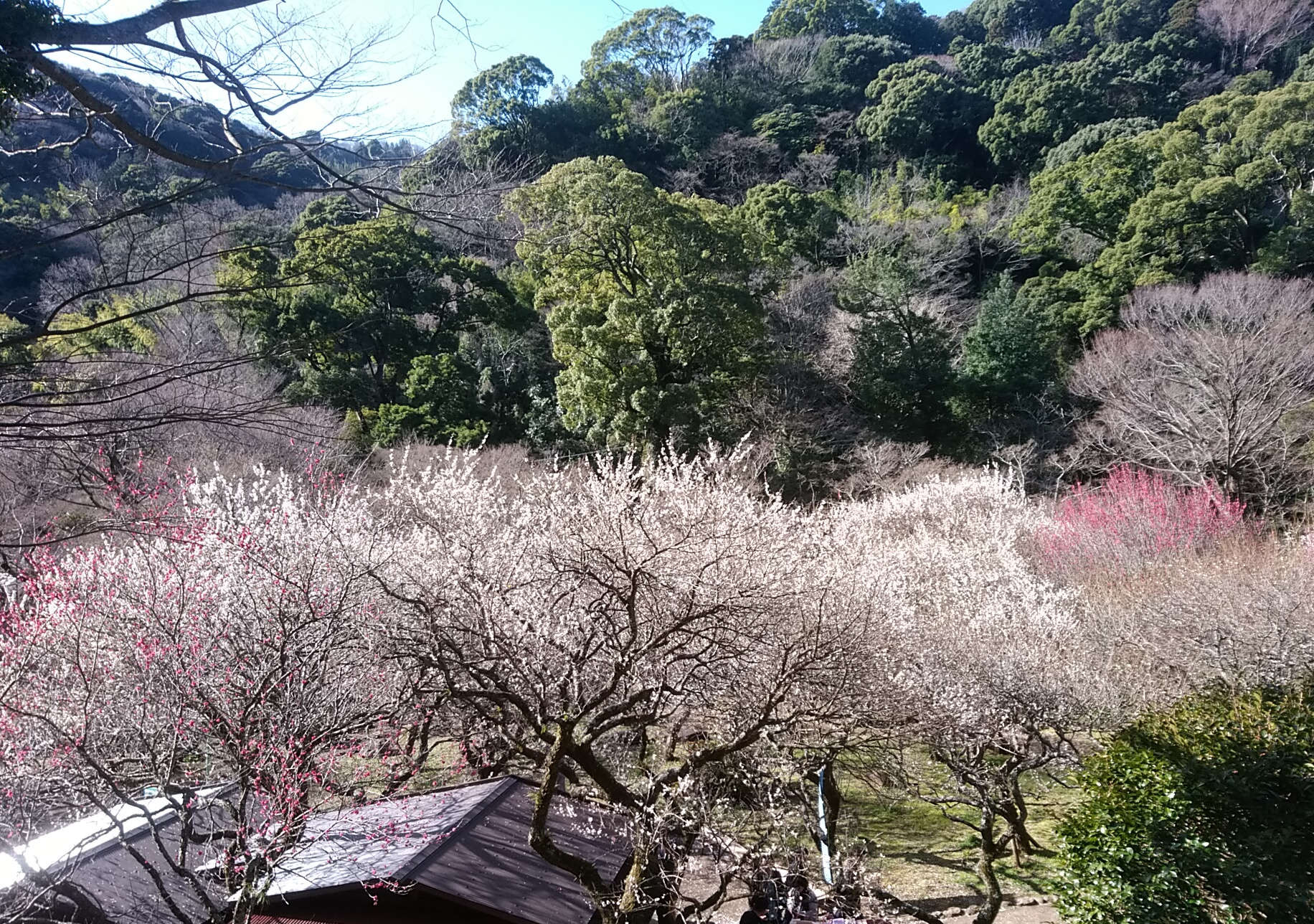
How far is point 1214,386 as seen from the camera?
1584 centimetres

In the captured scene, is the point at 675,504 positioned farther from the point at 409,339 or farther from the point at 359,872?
the point at 409,339

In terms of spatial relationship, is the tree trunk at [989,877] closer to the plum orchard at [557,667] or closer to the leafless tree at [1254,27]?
the plum orchard at [557,667]

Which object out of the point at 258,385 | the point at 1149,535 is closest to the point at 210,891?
the point at 258,385

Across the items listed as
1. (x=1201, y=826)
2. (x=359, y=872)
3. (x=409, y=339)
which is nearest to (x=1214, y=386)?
(x=1201, y=826)

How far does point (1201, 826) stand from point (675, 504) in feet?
14.4

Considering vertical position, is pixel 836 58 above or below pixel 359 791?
above

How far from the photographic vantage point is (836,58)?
3203 cm

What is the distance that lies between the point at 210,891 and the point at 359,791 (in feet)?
4.41

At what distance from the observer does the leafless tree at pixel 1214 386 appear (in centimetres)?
1512

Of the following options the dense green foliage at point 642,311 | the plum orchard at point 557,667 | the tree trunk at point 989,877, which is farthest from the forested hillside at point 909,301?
the tree trunk at point 989,877

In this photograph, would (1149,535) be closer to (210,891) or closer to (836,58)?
(210,891)

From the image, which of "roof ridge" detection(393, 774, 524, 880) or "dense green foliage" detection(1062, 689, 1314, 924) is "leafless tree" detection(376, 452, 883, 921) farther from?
"dense green foliage" detection(1062, 689, 1314, 924)

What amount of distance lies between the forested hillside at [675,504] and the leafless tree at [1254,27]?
4.95 feet

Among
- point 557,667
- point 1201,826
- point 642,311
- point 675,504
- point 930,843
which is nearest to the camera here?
point 1201,826
